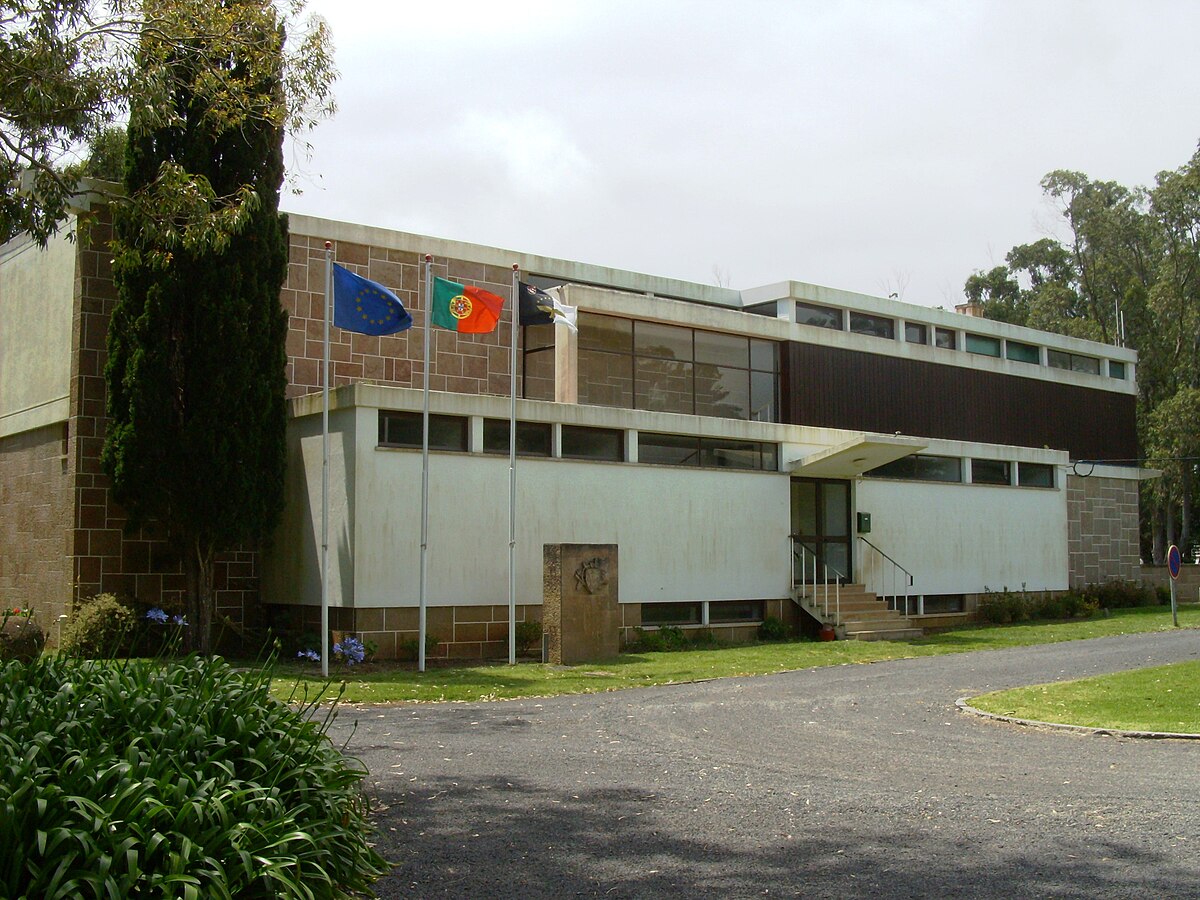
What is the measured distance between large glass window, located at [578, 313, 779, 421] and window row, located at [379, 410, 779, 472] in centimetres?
252

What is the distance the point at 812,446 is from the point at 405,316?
10339 mm

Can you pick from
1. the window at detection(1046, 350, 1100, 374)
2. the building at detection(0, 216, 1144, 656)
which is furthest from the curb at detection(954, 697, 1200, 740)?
the window at detection(1046, 350, 1100, 374)

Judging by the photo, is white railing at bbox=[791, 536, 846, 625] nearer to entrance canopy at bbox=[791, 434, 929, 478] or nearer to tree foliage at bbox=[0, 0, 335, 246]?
entrance canopy at bbox=[791, 434, 929, 478]

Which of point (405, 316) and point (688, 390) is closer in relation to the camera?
point (405, 316)

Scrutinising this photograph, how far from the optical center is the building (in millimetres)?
Result: 19828

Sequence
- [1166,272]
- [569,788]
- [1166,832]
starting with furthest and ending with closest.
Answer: [1166,272] → [569,788] → [1166,832]

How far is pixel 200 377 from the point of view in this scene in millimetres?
18906

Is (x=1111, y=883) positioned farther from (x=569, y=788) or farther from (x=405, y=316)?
(x=405, y=316)

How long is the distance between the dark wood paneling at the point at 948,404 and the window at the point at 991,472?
211cm

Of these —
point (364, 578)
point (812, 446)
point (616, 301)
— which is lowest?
point (364, 578)

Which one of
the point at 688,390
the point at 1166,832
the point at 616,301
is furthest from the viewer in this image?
the point at 688,390

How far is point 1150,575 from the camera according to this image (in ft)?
123

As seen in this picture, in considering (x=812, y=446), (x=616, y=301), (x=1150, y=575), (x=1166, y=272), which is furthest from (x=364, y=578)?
(x=1166, y=272)

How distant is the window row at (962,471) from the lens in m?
27.2
